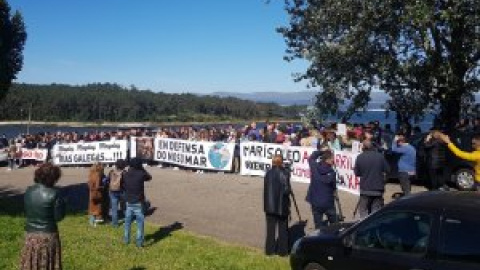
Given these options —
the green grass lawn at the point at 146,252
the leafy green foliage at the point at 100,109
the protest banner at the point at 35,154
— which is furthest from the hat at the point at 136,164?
the leafy green foliage at the point at 100,109

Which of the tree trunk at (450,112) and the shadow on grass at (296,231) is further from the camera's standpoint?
the tree trunk at (450,112)

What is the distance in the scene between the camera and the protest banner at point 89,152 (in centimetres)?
3136

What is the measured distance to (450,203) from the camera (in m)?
7.01

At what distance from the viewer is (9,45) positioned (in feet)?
62.8

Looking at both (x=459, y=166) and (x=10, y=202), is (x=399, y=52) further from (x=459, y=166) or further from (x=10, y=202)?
(x=10, y=202)

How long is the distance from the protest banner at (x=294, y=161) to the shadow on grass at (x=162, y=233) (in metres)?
5.47

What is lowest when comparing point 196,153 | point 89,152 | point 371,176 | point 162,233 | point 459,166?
point 162,233

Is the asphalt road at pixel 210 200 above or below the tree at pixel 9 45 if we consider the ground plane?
below

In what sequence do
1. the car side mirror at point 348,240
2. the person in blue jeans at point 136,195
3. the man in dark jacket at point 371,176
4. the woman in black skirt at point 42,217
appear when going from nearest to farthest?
the woman in black skirt at point 42,217
the car side mirror at point 348,240
the man in dark jacket at point 371,176
the person in blue jeans at point 136,195

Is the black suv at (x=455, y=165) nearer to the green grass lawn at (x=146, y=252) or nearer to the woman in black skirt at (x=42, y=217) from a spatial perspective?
the green grass lawn at (x=146, y=252)

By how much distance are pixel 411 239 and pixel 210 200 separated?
12.1m

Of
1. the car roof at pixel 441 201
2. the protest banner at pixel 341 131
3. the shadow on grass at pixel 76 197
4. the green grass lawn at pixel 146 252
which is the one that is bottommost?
the shadow on grass at pixel 76 197

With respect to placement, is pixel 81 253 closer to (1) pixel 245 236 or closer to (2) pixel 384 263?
(1) pixel 245 236

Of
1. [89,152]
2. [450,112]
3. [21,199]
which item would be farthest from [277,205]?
[89,152]
